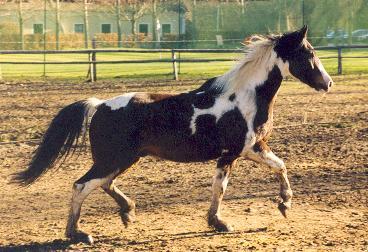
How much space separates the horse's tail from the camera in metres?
Answer: 5.86

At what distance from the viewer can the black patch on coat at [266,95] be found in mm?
5777

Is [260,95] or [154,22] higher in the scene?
[154,22]

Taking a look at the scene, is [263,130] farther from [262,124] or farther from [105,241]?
[105,241]

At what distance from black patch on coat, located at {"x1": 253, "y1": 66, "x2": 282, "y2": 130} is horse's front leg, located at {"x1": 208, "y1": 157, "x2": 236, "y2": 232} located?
40cm

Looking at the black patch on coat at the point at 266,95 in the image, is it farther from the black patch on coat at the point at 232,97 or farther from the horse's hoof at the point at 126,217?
the horse's hoof at the point at 126,217

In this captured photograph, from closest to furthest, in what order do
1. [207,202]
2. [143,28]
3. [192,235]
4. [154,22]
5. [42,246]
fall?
[42,246]
[192,235]
[207,202]
[154,22]
[143,28]

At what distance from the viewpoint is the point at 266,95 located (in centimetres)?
589

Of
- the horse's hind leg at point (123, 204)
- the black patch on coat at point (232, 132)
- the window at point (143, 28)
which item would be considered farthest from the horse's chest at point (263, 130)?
the window at point (143, 28)

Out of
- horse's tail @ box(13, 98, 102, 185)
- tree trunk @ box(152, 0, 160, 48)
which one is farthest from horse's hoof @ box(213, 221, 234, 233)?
tree trunk @ box(152, 0, 160, 48)

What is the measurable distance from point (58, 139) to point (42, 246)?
3.28ft

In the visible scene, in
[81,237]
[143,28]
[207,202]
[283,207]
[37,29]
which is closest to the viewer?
[81,237]

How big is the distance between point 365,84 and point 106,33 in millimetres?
32439

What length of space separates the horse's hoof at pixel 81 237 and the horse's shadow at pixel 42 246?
0.05 m

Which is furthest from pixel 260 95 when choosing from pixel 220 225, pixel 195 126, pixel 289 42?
pixel 220 225
